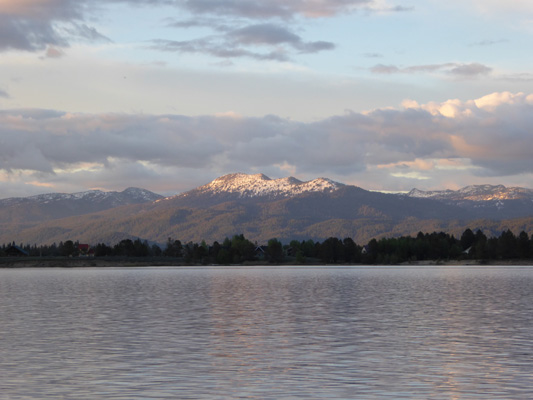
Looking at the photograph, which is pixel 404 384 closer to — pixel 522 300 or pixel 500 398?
pixel 500 398

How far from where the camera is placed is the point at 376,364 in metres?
37.5

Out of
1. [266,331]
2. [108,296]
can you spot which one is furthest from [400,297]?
[266,331]

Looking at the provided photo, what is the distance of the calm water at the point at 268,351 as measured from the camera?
1228 inches

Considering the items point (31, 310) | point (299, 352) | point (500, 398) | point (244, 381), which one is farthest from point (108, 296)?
point (500, 398)

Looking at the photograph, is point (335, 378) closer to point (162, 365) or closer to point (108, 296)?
point (162, 365)

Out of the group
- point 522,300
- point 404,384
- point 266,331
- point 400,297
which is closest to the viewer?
point 404,384

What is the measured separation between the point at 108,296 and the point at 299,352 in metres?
58.3

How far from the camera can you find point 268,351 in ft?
140

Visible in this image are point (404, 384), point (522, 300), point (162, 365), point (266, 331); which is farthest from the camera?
point (522, 300)

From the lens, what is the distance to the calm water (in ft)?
102

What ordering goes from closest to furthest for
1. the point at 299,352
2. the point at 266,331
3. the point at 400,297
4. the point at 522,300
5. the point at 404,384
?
the point at 404,384
the point at 299,352
the point at 266,331
the point at 522,300
the point at 400,297

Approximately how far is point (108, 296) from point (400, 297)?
117 ft

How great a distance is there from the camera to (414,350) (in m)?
42.9

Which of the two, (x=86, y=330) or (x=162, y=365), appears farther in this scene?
(x=86, y=330)
